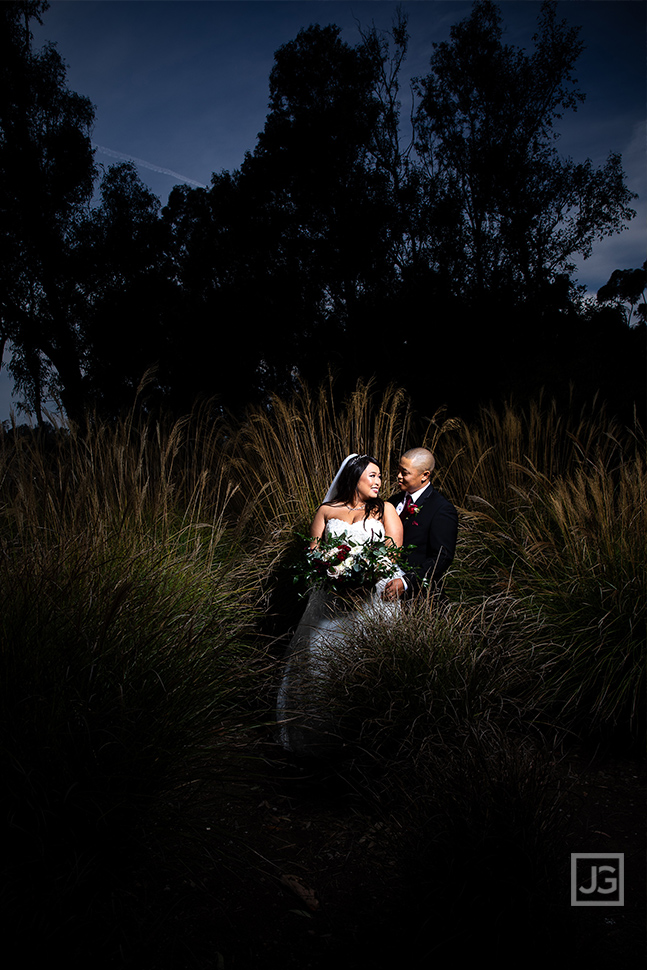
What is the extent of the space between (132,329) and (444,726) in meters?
9.94

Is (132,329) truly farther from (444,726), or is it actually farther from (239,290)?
(444,726)

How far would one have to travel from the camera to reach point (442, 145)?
420 inches

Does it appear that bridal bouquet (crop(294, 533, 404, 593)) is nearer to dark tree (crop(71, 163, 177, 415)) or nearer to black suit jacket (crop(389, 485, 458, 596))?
black suit jacket (crop(389, 485, 458, 596))

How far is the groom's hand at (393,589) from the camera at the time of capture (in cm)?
305

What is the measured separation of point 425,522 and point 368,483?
49 cm

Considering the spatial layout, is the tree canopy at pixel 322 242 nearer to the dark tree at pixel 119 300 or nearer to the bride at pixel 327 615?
the dark tree at pixel 119 300

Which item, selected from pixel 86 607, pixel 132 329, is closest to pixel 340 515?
pixel 86 607

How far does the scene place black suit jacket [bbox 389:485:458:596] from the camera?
131 inches

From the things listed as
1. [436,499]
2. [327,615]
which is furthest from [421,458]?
[327,615]

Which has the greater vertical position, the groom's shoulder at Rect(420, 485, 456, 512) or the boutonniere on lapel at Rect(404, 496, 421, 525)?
the groom's shoulder at Rect(420, 485, 456, 512)

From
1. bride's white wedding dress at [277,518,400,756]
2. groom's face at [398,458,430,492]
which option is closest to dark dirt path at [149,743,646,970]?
bride's white wedding dress at [277,518,400,756]

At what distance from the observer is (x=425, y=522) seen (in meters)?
3.43

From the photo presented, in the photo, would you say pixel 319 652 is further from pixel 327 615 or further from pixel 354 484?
pixel 354 484

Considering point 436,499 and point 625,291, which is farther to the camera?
point 625,291
